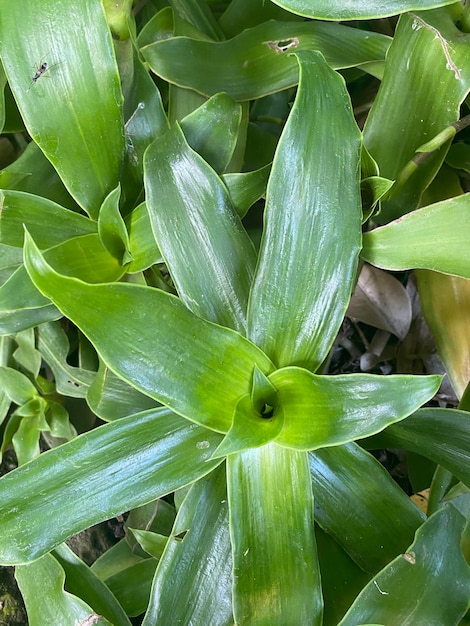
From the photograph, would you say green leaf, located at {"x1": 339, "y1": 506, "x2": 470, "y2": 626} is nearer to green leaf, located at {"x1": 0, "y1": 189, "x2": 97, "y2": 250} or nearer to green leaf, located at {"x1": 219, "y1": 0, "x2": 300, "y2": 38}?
green leaf, located at {"x1": 0, "y1": 189, "x2": 97, "y2": 250}

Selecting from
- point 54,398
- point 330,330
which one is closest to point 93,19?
point 330,330

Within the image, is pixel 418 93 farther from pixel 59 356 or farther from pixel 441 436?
pixel 59 356

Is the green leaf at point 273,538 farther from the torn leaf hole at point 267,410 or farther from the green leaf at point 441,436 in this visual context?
the green leaf at point 441,436

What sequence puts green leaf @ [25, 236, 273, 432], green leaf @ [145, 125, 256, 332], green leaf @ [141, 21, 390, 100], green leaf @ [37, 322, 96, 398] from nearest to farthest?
green leaf @ [25, 236, 273, 432], green leaf @ [145, 125, 256, 332], green leaf @ [141, 21, 390, 100], green leaf @ [37, 322, 96, 398]

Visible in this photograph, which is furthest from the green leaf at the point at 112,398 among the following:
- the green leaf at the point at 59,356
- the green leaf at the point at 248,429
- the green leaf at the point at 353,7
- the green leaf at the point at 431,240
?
the green leaf at the point at 353,7

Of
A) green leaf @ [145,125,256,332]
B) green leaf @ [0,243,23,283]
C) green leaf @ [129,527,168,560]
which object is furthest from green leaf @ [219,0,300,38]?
green leaf @ [129,527,168,560]

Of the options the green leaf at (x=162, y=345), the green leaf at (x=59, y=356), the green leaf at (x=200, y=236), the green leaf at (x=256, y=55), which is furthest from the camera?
the green leaf at (x=59, y=356)
